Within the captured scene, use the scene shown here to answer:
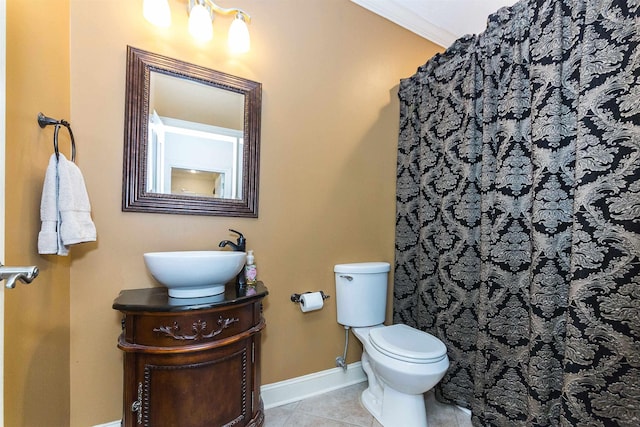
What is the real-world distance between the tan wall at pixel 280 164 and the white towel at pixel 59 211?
0.23 feet

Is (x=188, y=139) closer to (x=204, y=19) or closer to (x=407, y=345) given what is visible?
(x=204, y=19)

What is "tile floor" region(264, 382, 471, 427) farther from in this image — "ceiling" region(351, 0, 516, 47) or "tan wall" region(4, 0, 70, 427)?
"ceiling" region(351, 0, 516, 47)

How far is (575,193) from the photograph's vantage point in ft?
3.69

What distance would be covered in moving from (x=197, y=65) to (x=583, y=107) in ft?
5.74

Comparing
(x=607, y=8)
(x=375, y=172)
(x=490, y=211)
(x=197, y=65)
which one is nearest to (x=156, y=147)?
(x=197, y=65)

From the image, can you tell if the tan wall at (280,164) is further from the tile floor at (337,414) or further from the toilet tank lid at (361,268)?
the tile floor at (337,414)

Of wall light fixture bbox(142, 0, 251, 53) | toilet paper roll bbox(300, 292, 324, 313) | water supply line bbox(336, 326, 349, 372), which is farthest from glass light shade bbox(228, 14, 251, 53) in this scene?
water supply line bbox(336, 326, 349, 372)

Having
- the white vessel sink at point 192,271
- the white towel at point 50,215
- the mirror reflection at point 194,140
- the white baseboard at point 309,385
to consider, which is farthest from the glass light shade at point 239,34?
the white baseboard at point 309,385

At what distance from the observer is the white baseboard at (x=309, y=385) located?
5.54 ft

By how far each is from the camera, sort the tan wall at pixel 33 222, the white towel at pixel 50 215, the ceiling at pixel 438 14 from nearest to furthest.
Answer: the tan wall at pixel 33 222
the white towel at pixel 50 215
the ceiling at pixel 438 14

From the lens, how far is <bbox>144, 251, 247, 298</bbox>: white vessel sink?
3.67 ft

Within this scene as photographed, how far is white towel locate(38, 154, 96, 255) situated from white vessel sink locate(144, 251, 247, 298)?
0.88ft

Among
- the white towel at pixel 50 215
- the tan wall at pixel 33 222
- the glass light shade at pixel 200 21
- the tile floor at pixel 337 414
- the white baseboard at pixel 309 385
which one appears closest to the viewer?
the tan wall at pixel 33 222

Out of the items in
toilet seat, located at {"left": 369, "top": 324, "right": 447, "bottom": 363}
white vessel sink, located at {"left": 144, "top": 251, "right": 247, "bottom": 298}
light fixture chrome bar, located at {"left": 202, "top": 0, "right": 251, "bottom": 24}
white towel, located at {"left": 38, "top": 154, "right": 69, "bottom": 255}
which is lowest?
toilet seat, located at {"left": 369, "top": 324, "right": 447, "bottom": 363}
